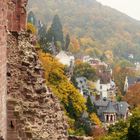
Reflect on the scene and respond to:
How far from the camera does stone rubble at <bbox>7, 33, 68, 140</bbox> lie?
16359 millimetres

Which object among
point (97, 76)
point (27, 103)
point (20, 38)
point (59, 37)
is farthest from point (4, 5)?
point (59, 37)

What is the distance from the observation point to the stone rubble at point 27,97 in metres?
16.4

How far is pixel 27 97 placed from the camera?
1680cm

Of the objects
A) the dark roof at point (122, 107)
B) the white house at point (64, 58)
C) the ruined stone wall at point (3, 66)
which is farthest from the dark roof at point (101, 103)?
the ruined stone wall at point (3, 66)

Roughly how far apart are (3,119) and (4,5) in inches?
118

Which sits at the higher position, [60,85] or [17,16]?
[17,16]

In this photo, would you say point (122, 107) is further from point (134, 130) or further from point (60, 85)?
point (134, 130)

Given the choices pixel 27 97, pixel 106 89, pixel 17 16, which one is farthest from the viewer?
pixel 106 89

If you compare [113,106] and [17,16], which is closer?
[17,16]

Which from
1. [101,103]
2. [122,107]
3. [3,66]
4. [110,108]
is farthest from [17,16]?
[101,103]

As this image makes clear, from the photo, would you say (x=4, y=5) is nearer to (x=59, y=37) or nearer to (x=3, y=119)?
(x=3, y=119)

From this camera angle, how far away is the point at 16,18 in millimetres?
17375

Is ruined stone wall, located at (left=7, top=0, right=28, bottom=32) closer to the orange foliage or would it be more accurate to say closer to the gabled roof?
the gabled roof

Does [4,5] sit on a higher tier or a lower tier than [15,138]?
higher
